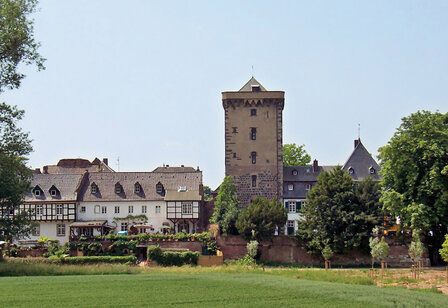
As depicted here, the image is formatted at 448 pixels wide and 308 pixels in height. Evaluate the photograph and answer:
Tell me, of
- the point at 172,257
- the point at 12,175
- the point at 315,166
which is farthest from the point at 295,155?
the point at 12,175

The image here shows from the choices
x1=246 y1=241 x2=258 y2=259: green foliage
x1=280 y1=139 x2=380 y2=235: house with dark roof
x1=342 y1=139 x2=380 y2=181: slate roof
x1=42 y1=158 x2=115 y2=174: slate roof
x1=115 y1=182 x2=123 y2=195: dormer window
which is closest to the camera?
x1=246 y1=241 x2=258 y2=259: green foliage

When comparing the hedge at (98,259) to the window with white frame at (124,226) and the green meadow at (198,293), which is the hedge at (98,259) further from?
the green meadow at (198,293)

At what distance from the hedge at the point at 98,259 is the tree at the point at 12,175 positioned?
1110cm

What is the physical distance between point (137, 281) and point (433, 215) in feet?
86.6

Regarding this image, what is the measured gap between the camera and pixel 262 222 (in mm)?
69500

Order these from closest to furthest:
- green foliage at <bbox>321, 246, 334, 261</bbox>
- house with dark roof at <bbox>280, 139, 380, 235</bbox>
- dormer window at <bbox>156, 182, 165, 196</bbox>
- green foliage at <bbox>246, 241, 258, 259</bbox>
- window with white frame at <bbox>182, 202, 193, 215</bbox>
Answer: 1. green foliage at <bbox>321, 246, 334, 261</bbox>
2. green foliage at <bbox>246, 241, 258, 259</bbox>
3. window with white frame at <bbox>182, 202, 193, 215</bbox>
4. house with dark roof at <bbox>280, 139, 380, 235</bbox>
5. dormer window at <bbox>156, 182, 165, 196</bbox>

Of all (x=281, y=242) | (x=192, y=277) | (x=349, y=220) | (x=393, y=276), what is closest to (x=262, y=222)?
(x=281, y=242)

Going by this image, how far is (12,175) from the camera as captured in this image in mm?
45094

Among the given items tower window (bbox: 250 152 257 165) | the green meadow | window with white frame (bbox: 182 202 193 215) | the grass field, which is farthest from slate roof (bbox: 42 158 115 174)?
the grass field

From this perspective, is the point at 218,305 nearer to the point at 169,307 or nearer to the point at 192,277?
the point at 169,307

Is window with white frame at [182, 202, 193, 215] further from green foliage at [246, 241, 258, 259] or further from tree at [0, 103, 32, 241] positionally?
tree at [0, 103, 32, 241]

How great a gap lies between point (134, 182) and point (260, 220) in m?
15.4

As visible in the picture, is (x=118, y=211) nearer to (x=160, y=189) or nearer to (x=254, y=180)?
(x=160, y=189)

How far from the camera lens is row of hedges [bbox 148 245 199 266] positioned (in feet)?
211
